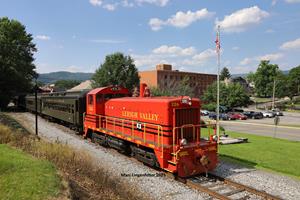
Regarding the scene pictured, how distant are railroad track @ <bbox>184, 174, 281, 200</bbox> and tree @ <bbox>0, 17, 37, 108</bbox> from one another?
3861cm

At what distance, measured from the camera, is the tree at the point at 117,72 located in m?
65.2

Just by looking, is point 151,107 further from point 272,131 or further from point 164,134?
point 272,131

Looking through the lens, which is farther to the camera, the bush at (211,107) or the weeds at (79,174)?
the bush at (211,107)

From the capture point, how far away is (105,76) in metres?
65.3

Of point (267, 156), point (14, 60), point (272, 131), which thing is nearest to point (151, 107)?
point (267, 156)

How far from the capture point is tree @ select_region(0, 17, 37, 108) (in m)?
46.2

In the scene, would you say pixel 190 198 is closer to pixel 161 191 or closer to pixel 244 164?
pixel 161 191

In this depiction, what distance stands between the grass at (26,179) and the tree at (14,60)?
37.0m

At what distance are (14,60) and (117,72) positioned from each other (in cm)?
2372

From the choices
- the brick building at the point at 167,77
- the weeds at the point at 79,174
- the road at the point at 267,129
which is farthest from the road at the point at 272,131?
the brick building at the point at 167,77

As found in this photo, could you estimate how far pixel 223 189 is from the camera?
9516mm

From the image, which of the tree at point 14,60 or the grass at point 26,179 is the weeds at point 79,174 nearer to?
the grass at point 26,179

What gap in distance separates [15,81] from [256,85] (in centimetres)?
9947

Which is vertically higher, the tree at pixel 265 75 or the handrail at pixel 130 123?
the tree at pixel 265 75
